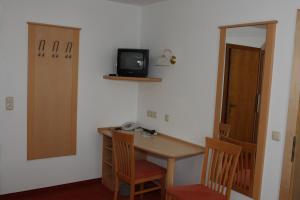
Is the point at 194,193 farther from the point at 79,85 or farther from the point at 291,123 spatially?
the point at 79,85

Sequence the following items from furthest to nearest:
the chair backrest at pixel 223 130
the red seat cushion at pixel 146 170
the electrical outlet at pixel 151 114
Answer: the electrical outlet at pixel 151 114 < the red seat cushion at pixel 146 170 < the chair backrest at pixel 223 130

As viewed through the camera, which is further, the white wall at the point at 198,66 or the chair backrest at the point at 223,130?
the chair backrest at the point at 223,130

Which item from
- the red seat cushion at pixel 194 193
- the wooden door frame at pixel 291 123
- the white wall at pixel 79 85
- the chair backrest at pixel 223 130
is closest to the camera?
the wooden door frame at pixel 291 123

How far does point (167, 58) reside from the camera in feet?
12.1

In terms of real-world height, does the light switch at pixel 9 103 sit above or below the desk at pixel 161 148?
above

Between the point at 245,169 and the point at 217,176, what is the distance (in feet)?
0.86

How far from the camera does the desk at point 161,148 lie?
300cm

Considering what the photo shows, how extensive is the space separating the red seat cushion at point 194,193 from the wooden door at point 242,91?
57 cm

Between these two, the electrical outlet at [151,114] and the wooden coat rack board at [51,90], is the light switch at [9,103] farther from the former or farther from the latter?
the electrical outlet at [151,114]

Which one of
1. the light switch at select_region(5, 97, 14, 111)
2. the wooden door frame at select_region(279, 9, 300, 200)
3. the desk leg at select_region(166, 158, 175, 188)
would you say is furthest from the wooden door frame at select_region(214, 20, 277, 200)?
the light switch at select_region(5, 97, 14, 111)

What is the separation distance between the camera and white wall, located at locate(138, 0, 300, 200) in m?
2.46

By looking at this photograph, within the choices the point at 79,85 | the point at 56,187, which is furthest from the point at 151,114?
the point at 56,187

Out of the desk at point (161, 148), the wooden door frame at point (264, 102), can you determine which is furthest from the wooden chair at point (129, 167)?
the wooden door frame at point (264, 102)

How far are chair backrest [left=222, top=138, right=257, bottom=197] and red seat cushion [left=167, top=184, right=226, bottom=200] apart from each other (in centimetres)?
27
